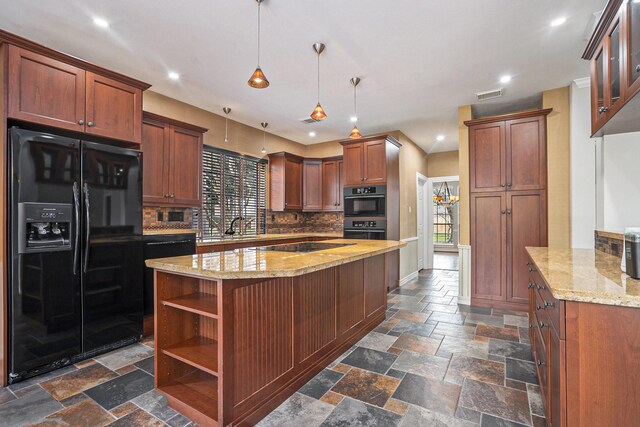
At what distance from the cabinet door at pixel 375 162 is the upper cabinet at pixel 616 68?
288 centimetres

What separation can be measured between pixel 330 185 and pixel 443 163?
289 centimetres

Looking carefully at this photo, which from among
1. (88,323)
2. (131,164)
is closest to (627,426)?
(88,323)

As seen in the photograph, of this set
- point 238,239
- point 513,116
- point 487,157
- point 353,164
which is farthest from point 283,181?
point 513,116

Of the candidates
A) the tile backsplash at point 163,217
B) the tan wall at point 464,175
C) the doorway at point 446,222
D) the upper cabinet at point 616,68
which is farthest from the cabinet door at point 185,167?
the doorway at point 446,222

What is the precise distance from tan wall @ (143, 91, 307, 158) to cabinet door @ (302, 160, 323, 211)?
23.9 inches

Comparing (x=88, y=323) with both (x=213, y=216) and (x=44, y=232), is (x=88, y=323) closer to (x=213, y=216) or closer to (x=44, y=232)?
(x=44, y=232)

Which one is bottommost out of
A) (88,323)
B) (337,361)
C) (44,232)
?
(337,361)

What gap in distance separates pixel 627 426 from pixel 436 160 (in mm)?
6665

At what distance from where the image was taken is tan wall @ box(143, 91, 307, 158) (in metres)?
4.02

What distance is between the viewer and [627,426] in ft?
3.74

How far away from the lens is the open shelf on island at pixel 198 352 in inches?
69.2

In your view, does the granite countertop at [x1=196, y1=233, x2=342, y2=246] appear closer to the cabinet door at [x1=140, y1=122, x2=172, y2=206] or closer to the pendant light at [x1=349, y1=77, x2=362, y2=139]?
the cabinet door at [x1=140, y1=122, x2=172, y2=206]

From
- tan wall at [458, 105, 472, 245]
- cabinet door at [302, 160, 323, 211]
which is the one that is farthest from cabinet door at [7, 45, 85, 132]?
tan wall at [458, 105, 472, 245]

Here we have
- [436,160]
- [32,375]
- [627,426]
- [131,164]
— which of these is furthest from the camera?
[436,160]
